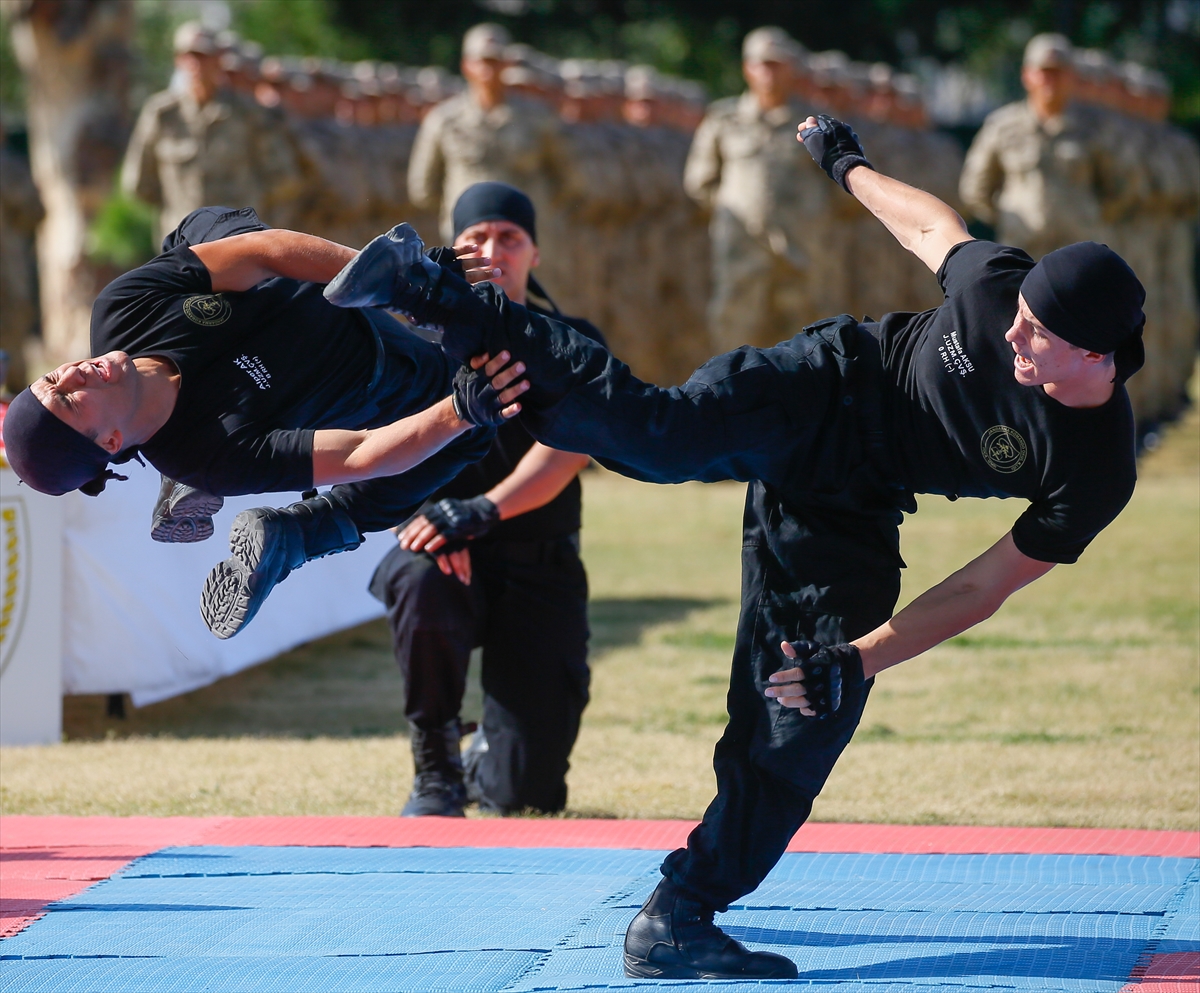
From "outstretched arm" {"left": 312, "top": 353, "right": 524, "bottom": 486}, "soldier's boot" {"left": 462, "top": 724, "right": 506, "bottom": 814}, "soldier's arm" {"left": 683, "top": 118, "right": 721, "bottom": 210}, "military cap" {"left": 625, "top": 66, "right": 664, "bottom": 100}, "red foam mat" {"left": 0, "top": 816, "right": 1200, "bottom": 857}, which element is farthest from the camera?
"military cap" {"left": 625, "top": 66, "right": 664, "bottom": 100}

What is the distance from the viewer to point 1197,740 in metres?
6.48

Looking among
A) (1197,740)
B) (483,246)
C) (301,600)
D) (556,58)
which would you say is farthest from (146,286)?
(556,58)

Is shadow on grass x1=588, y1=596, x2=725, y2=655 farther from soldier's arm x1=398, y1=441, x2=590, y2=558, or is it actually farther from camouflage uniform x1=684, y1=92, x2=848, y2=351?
camouflage uniform x1=684, y1=92, x2=848, y2=351

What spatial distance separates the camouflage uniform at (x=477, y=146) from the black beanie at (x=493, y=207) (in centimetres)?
910

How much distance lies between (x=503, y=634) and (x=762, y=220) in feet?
33.4

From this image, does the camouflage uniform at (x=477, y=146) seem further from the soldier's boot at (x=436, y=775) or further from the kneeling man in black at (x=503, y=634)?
the soldier's boot at (x=436, y=775)

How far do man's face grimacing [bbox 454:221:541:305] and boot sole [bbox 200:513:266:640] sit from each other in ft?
5.35

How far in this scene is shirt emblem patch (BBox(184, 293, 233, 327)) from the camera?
3.88 metres

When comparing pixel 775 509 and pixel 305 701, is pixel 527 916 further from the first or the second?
pixel 305 701

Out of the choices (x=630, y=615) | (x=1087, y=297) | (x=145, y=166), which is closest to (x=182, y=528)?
(x=1087, y=297)

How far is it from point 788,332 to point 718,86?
1005 inches

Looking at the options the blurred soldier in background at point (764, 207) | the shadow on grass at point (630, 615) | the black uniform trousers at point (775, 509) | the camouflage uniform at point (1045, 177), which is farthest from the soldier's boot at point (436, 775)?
the camouflage uniform at point (1045, 177)

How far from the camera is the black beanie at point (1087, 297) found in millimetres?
3053

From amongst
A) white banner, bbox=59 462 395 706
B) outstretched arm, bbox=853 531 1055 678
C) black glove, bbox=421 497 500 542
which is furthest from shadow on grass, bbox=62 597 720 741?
outstretched arm, bbox=853 531 1055 678
